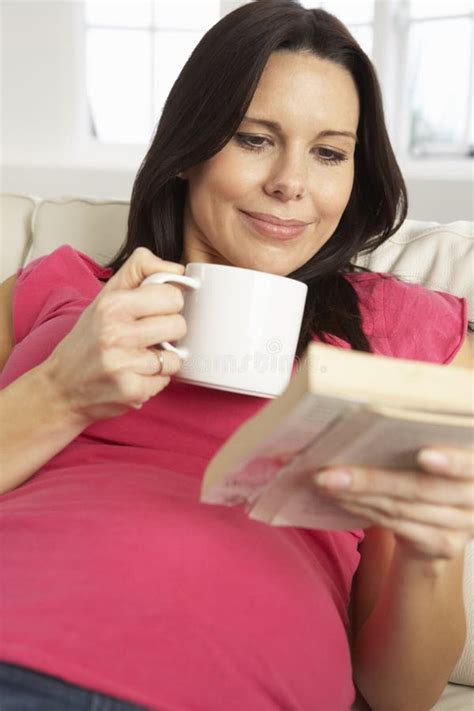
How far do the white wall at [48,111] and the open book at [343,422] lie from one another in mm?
2817

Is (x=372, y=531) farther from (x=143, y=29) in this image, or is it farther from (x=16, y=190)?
(x=143, y=29)

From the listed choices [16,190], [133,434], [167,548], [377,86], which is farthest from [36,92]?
[167,548]

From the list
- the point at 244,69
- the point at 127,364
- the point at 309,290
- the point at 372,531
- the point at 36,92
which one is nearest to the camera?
the point at 127,364

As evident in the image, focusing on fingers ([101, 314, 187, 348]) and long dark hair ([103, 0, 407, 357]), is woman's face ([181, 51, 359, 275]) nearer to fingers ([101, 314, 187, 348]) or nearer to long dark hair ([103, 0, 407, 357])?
long dark hair ([103, 0, 407, 357])

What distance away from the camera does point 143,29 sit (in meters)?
3.80

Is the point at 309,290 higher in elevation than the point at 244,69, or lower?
lower

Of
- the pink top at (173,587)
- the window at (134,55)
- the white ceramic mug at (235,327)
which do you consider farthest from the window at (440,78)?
the white ceramic mug at (235,327)

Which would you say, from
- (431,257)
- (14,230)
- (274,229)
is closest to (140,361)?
(274,229)

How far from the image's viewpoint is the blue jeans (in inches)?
31.8

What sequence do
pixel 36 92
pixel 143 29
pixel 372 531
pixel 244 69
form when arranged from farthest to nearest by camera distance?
pixel 143 29, pixel 36 92, pixel 244 69, pixel 372 531

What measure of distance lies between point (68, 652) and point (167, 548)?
0.42ft

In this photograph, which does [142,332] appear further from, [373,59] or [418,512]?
[373,59]

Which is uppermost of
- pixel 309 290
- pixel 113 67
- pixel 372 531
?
pixel 113 67

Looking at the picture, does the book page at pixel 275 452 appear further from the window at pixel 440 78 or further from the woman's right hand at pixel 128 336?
the window at pixel 440 78
